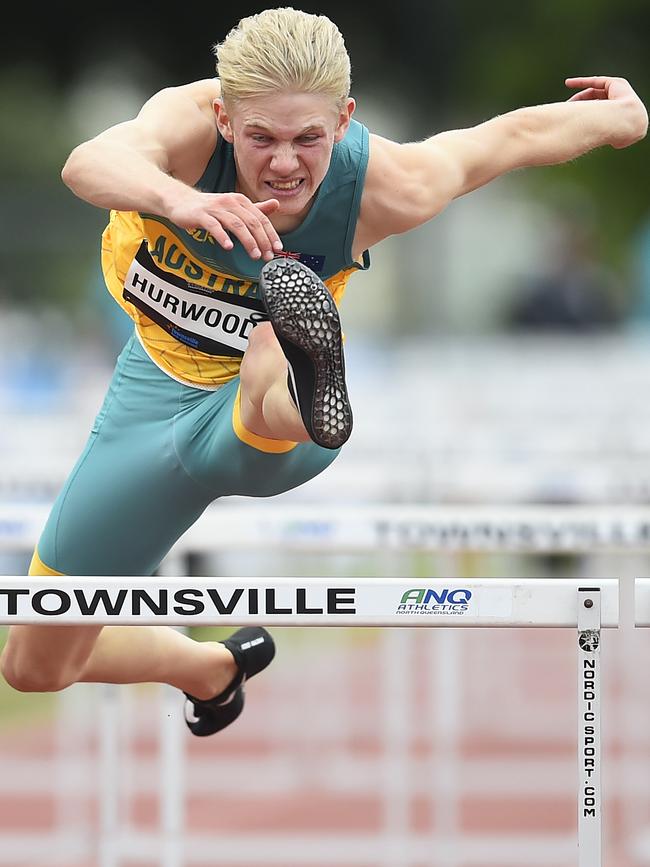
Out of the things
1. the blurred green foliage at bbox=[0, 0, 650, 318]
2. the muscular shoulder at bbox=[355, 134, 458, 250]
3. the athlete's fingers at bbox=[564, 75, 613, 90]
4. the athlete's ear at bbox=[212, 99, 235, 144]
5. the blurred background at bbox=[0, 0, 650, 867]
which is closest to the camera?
the athlete's ear at bbox=[212, 99, 235, 144]

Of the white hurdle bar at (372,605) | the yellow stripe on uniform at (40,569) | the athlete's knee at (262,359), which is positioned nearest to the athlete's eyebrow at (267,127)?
the athlete's knee at (262,359)

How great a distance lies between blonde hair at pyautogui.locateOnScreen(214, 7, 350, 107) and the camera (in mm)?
4281

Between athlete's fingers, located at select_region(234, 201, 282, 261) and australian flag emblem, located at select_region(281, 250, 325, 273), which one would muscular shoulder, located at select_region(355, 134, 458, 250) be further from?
athlete's fingers, located at select_region(234, 201, 282, 261)

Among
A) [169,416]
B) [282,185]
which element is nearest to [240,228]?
[282,185]

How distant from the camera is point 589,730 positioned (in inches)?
152

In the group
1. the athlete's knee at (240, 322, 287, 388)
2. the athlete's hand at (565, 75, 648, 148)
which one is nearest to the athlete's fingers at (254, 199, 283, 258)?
the athlete's knee at (240, 322, 287, 388)

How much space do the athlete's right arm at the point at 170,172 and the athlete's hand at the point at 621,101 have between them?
3.41ft

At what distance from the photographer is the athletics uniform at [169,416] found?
4762 millimetres

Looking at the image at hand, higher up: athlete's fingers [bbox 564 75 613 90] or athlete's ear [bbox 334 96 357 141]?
athlete's fingers [bbox 564 75 613 90]

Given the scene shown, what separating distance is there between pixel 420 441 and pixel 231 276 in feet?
17.2

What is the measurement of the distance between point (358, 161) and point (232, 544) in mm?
1566

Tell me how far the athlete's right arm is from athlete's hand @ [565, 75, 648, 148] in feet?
3.41

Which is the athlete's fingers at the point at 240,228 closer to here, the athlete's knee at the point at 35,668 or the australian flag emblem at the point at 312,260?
the australian flag emblem at the point at 312,260

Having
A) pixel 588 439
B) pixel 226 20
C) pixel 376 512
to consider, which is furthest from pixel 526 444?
pixel 226 20
